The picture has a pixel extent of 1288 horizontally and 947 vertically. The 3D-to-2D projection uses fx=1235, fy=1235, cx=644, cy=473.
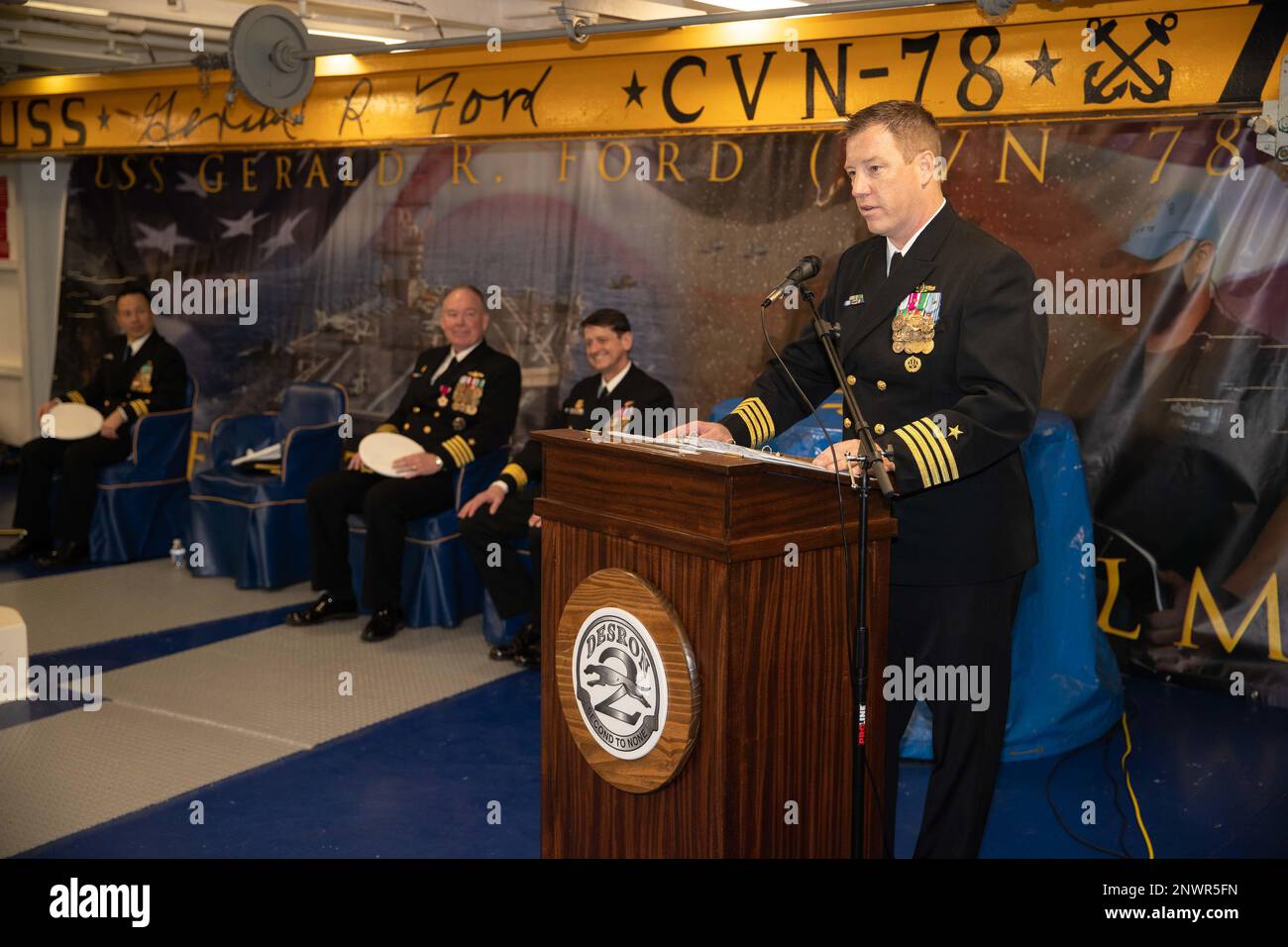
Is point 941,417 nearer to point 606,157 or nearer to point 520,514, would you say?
point 520,514

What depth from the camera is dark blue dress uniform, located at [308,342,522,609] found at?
5.14 meters

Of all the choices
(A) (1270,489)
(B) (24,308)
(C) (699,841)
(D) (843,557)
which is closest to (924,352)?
(D) (843,557)

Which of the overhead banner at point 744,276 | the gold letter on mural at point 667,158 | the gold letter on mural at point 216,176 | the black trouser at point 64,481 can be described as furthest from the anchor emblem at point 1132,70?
the gold letter on mural at point 216,176

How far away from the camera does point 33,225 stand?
8602 millimetres

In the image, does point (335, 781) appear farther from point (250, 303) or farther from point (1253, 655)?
point (250, 303)

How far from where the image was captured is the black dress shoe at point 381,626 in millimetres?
5027

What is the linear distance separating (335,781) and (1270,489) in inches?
131

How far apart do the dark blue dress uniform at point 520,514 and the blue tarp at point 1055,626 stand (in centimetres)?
115

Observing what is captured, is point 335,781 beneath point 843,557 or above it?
beneath

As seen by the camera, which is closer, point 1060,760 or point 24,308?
Answer: point 1060,760

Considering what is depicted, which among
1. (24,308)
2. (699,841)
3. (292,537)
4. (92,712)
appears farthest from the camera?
(24,308)

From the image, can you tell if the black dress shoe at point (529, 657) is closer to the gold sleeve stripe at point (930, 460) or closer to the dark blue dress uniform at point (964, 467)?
the dark blue dress uniform at point (964, 467)

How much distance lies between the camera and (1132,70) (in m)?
4.51

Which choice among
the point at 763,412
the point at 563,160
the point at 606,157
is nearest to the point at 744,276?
the point at 606,157
